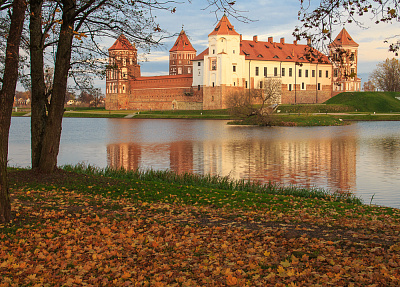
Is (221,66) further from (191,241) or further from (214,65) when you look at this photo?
(191,241)

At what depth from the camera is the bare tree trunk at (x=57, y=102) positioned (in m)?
8.77

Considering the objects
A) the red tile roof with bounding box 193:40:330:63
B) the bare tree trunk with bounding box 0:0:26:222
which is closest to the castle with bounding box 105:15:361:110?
the red tile roof with bounding box 193:40:330:63

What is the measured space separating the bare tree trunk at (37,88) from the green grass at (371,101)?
52.2 metres

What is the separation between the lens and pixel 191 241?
16.3 feet

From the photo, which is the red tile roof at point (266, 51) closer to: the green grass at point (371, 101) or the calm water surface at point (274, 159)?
the green grass at point (371, 101)

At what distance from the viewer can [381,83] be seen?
249 ft

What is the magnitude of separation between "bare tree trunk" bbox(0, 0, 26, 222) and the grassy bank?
0.30 meters

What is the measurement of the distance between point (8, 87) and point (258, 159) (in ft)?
39.6

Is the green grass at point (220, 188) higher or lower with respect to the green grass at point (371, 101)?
lower

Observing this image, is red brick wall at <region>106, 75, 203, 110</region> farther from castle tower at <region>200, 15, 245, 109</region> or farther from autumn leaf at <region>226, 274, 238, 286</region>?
autumn leaf at <region>226, 274, 238, 286</region>

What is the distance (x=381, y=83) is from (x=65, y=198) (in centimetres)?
7662

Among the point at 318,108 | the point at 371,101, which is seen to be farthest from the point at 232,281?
the point at 371,101

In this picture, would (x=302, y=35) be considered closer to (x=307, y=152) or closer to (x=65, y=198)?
(x=65, y=198)

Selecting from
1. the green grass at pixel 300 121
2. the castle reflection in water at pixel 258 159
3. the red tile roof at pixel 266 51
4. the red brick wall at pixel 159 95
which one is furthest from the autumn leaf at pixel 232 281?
the red tile roof at pixel 266 51
